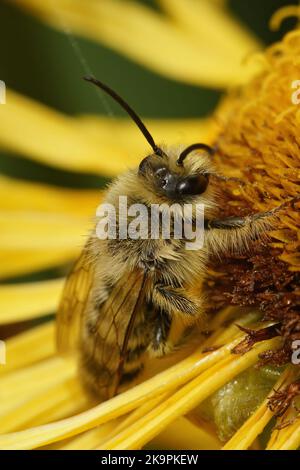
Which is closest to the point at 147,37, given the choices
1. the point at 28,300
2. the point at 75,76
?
the point at 75,76

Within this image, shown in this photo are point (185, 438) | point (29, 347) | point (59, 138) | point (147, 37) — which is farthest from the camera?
point (147, 37)

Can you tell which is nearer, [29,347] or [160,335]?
[160,335]

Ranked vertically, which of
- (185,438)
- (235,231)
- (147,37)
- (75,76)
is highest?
(147,37)

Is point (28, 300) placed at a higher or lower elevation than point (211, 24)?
lower

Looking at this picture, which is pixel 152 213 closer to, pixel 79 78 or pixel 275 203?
pixel 275 203

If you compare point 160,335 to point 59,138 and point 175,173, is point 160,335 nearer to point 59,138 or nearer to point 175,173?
point 175,173

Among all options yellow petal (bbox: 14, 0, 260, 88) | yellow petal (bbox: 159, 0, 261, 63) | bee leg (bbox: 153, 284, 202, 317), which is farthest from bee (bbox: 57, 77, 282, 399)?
yellow petal (bbox: 159, 0, 261, 63)

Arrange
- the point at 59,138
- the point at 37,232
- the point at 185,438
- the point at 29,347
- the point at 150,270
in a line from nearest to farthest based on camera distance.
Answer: the point at 150,270 < the point at 185,438 < the point at 29,347 < the point at 37,232 < the point at 59,138

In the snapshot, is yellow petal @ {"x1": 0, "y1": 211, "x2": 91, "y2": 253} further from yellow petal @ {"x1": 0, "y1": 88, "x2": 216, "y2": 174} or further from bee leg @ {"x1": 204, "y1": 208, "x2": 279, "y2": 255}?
bee leg @ {"x1": 204, "y1": 208, "x2": 279, "y2": 255}
